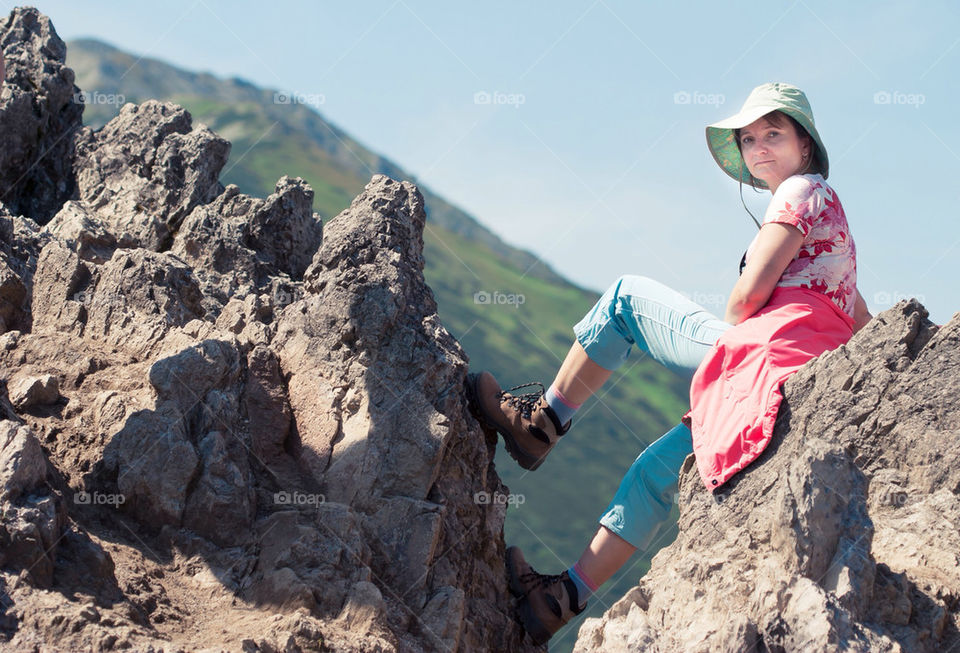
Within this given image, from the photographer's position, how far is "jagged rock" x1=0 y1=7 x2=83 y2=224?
7.95 metres

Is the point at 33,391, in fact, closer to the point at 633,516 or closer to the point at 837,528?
the point at 633,516

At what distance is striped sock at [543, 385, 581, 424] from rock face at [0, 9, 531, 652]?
Answer: 51 cm

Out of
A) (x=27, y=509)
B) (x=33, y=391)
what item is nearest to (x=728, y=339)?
(x=27, y=509)

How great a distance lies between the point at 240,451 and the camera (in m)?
4.45

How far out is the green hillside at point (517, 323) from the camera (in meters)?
20.1

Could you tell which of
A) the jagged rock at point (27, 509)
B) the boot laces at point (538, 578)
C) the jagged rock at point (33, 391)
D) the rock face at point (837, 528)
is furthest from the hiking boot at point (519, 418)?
the jagged rock at point (27, 509)

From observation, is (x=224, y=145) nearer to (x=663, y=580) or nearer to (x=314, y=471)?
(x=314, y=471)

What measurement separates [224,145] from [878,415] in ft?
18.9

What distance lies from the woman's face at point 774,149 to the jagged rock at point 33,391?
370cm

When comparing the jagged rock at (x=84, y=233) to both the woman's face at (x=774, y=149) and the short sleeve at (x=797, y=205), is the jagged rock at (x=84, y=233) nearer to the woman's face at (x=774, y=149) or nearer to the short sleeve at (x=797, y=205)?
the woman's face at (x=774, y=149)

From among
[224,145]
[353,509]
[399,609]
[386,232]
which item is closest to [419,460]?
[353,509]

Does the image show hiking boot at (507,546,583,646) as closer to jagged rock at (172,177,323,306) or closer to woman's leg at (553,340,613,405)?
woman's leg at (553,340,613,405)

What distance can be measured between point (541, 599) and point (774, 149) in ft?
8.70

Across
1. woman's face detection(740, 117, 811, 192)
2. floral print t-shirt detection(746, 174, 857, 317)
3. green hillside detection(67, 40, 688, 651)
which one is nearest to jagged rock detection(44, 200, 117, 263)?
green hillside detection(67, 40, 688, 651)
